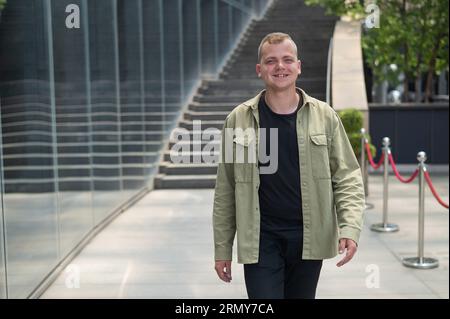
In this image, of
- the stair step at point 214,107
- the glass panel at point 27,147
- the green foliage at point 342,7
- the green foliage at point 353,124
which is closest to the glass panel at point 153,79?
the stair step at point 214,107

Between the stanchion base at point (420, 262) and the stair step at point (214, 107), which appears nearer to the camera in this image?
the stanchion base at point (420, 262)

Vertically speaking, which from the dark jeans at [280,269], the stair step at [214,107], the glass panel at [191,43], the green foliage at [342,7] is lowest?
the dark jeans at [280,269]

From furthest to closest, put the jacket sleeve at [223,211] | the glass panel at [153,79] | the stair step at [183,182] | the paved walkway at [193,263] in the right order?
the stair step at [183,182]
the glass panel at [153,79]
the paved walkway at [193,263]
the jacket sleeve at [223,211]

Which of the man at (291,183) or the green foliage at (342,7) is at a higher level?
the green foliage at (342,7)

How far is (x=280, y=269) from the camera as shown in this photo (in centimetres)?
331

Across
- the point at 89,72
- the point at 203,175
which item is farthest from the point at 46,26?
the point at 203,175

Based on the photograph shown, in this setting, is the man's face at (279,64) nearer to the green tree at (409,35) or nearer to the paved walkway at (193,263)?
the paved walkway at (193,263)

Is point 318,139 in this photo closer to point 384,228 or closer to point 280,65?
point 280,65

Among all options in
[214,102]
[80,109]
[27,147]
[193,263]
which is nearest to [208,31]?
[214,102]

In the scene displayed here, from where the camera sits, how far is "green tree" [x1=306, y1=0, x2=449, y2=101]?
631 inches

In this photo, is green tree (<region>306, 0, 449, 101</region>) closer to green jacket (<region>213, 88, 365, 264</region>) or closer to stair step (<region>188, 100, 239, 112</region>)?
stair step (<region>188, 100, 239, 112</region>)

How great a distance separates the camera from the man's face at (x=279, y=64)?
3.05 metres

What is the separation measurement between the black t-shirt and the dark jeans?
70 millimetres

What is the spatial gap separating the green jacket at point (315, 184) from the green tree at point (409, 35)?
40.9ft
